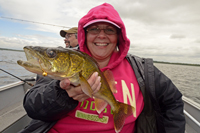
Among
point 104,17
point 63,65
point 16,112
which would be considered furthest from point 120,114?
point 16,112

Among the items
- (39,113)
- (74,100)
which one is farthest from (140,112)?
(39,113)

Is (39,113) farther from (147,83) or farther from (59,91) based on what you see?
(147,83)

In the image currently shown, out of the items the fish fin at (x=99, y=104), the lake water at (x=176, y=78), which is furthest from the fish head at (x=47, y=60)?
the lake water at (x=176, y=78)

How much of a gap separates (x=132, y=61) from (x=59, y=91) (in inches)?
63.1

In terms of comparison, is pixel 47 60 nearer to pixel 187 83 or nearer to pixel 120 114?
pixel 120 114

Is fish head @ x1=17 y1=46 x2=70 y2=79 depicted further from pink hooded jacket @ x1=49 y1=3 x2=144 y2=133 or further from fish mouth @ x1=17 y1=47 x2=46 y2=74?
pink hooded jacket @ x1=49 y1=3 x2=144 y2=133

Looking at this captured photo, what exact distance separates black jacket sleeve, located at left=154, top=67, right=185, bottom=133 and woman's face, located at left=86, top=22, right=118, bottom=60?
42.7 inches

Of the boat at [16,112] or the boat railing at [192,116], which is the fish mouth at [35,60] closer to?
the boat at [16,112]

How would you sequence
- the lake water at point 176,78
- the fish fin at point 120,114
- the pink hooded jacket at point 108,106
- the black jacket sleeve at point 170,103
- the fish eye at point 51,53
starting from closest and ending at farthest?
the fish eye at point 51,53, the fish fin at point 120,114, the pink hooded jacket at point 108,106, the black jacket sleeve at point 170,103, the lake water at point 176,78

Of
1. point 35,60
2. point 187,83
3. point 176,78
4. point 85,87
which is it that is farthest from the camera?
point 176,78

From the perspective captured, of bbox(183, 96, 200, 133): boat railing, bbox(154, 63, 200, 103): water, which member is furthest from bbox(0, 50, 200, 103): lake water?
bbox(183, 96, 200, 133): boat railing

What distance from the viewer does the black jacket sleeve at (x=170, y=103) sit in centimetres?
223

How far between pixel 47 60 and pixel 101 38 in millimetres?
1269

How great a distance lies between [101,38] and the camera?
240 cm
